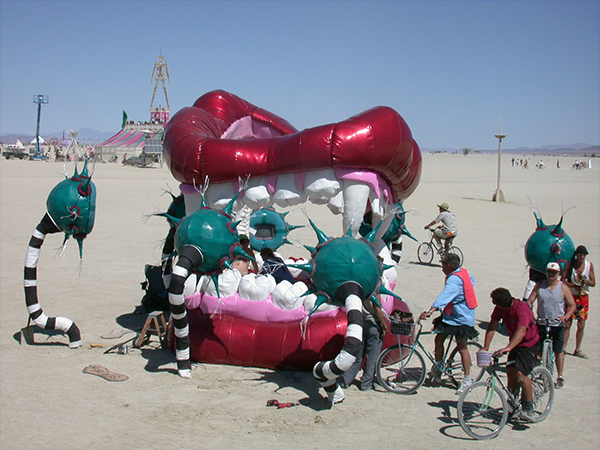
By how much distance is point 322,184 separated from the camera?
6.91m

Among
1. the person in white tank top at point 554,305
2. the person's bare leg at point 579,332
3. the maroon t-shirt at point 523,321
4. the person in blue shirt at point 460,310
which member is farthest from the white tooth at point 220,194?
the person's bare leg at point 579,332

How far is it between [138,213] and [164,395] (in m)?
13.3

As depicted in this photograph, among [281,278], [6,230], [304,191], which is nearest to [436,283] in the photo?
[281,278]

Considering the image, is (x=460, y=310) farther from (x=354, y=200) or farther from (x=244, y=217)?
(x=244, y=217)

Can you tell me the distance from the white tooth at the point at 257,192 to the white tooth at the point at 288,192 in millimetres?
129

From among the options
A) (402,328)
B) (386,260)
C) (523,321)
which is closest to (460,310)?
(402,328)

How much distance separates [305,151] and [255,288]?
1744mm

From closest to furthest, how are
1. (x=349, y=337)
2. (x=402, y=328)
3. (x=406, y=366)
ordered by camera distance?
(x=349, y=337) < (x=402, y=328) < (x=406, y=366)

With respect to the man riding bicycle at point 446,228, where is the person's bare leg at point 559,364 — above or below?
below

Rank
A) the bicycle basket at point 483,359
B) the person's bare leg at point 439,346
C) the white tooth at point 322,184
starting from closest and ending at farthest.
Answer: the bicycle basket at point 483,359, the person's bare leg at point 439,346, the white tooth at point 322,184

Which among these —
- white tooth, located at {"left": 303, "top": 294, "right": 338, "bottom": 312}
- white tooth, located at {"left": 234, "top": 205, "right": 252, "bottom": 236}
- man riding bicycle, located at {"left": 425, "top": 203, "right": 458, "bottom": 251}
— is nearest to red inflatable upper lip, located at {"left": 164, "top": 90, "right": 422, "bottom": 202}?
white tooth, located at {"left": 234, "top": 205, "right": 252, "bottom": 236}

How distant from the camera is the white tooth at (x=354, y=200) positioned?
6.88 m

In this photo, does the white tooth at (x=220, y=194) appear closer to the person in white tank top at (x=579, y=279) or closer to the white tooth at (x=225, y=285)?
the white tooth at (x=225, y=285)

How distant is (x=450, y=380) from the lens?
656 cm
